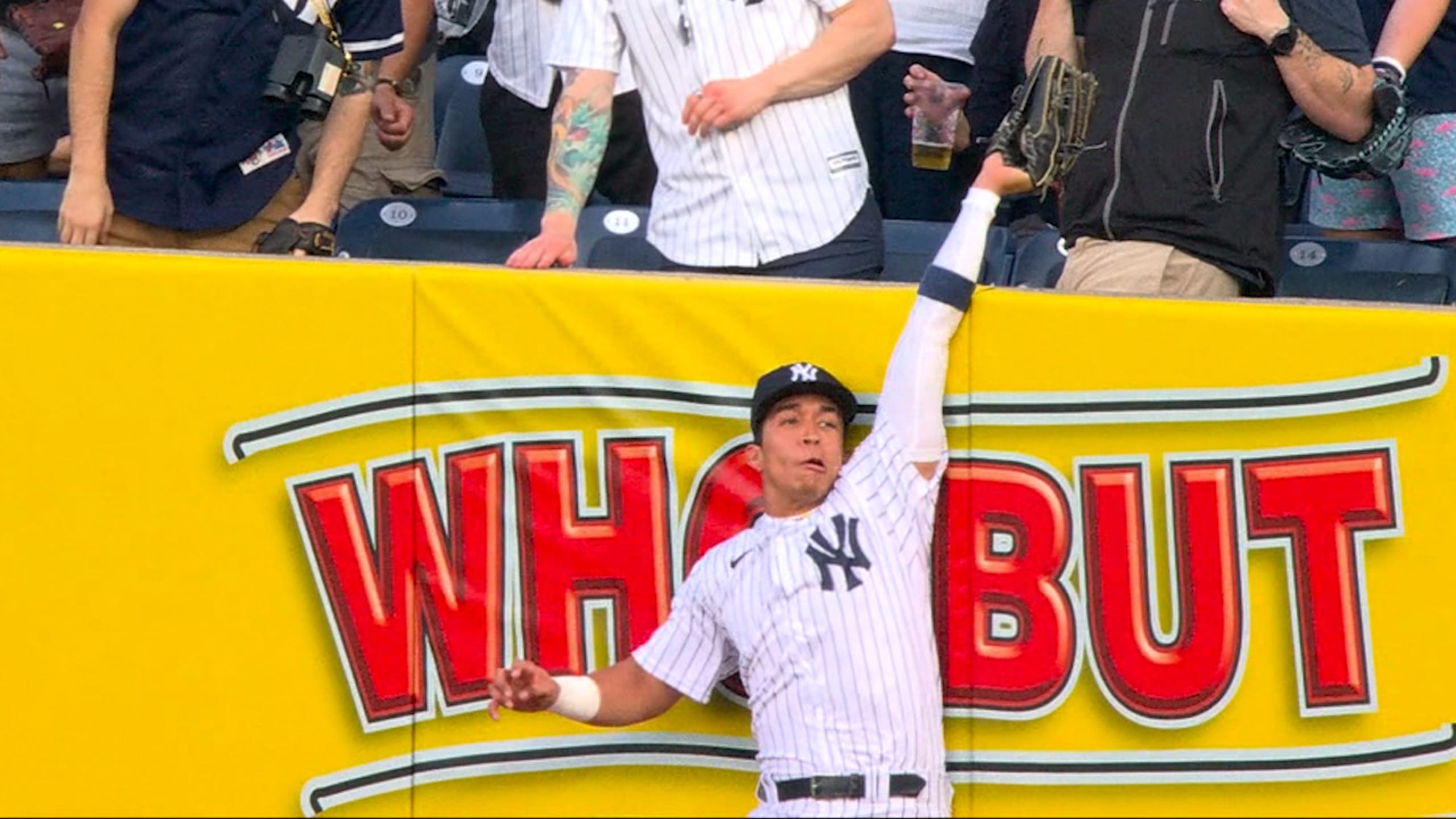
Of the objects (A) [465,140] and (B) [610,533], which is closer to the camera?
(B) [610,533]

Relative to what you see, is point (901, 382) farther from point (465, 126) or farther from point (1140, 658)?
point (465, 126)

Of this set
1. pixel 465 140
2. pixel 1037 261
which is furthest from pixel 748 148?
pixel 465 140

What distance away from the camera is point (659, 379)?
5.69 metres

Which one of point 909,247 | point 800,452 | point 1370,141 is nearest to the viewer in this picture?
point 800,452

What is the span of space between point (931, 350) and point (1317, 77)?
1.17 meters

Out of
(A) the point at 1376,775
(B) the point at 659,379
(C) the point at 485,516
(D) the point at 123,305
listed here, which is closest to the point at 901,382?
(B) the point at 659,379

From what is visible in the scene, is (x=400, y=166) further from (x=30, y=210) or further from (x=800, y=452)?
(x=800, y=452)

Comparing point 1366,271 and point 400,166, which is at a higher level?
point 400,166

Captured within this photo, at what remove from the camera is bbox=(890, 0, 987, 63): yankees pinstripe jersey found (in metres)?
7.25

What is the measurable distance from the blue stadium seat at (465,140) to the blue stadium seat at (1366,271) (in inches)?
105

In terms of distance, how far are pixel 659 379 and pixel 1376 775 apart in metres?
1.85

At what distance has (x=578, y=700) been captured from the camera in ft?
18.0

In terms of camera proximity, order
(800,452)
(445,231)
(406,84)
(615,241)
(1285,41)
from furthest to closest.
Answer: (406,84)
(445,231)
(615,241)
(1285,41)
(800,452)

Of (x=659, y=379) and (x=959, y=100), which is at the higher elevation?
(x=959, y=100)
